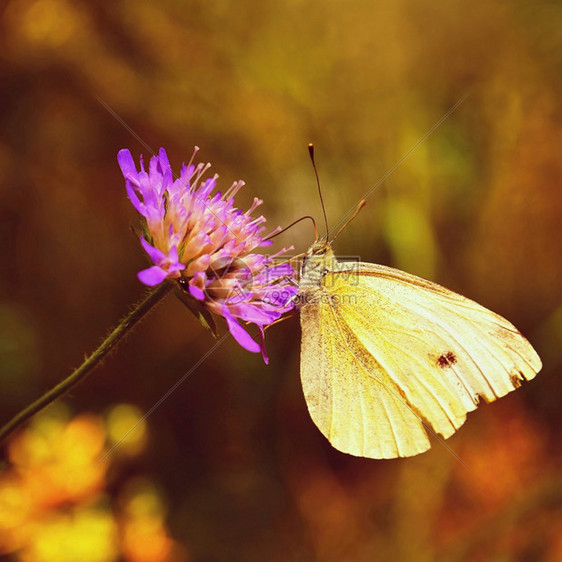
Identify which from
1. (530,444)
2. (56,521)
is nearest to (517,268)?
(530,444)

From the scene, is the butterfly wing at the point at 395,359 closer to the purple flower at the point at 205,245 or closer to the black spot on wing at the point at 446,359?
the black spot on wing at the point at 446,359

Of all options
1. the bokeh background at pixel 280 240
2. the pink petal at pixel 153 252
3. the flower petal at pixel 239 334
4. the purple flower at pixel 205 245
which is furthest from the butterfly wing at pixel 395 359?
the bokeh background at pixel 280 240

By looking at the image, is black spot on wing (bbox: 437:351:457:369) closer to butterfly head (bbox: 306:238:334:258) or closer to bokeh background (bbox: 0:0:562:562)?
butterfly head (bbox: 306:238:334:258)

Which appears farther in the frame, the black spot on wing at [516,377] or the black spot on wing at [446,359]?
the black spot on wing at [446,359]

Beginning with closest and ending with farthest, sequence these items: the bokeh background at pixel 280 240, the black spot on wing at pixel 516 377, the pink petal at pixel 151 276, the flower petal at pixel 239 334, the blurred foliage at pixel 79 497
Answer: the pink petal at pixel 151 276
the flower petal at pixel 239 334
the black spot on wing at pixel 516 377
the blurred foliage at pixel 79 497
the bokeh background at pixel 280 240

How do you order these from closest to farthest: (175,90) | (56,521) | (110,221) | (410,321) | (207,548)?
(410,321), (56,521), (207,548), (110,221), (175,90)

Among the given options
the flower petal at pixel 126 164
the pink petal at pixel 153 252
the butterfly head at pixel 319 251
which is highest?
the flower petal at pixel 126 164

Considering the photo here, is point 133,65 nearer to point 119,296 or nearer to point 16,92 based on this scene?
point 16,92

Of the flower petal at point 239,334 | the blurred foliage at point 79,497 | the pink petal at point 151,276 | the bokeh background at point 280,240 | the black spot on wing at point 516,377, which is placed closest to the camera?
the pink petal at point 151,276

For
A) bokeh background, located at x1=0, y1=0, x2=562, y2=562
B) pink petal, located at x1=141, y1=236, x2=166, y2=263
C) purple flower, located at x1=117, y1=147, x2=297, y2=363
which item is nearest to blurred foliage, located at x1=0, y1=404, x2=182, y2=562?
bokeh background, located at x1=0, y1=0, x2=562, y2=562
